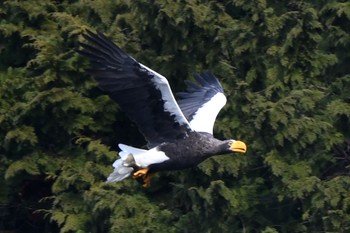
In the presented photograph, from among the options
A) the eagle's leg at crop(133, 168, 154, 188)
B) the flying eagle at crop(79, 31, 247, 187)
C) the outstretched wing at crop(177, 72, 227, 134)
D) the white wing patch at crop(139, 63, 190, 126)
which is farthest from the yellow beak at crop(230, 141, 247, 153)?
the eagle's leg at crop(133, 168, 154, 188)

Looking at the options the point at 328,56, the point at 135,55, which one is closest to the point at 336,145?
the point at 328,56

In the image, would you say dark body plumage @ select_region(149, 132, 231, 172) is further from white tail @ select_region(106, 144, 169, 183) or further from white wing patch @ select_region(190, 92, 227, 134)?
white wing patch @ select_region(190, 92, 227, 134)

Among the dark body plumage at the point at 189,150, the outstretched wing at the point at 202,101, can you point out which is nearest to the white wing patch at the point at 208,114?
the outstretched wing at the point at 202,101

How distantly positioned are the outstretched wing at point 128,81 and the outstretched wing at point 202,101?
1.62 ft

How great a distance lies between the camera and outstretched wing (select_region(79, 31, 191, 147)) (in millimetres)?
14422

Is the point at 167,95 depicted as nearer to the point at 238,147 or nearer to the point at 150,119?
the point at 150,119

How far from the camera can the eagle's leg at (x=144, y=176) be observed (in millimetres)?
14758

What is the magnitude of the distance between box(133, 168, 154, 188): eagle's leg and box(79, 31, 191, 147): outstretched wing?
1.33 ft

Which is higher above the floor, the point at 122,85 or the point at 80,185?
the point at 122,85

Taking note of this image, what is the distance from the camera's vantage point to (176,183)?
15648 mm

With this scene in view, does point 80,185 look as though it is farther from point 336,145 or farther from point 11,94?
point 336,145

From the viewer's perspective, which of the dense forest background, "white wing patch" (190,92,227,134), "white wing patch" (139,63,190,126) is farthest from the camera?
the dense forest background

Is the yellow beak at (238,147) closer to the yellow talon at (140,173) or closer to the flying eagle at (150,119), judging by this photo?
the flying eagle at (150,119)

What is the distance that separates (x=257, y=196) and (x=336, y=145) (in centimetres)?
79
